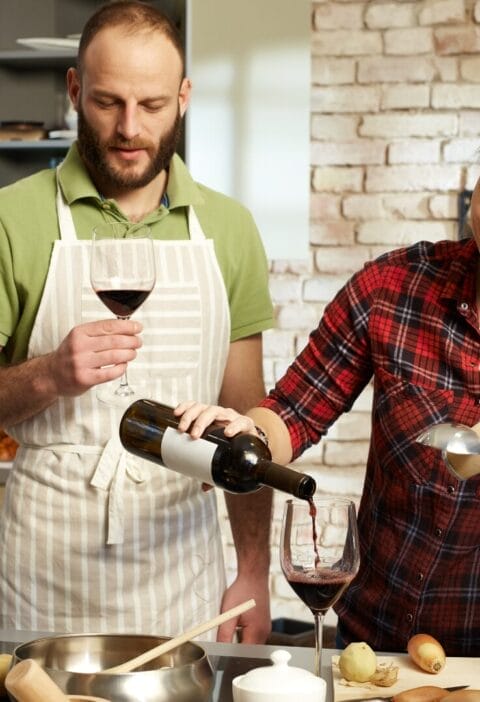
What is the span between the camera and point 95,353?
67.2 inches

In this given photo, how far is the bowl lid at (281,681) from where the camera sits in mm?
1066

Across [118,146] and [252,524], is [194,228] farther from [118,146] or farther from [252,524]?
[252,524]

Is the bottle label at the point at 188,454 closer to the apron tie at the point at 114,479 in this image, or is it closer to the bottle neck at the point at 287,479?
the bottle neck at the point at 287,479

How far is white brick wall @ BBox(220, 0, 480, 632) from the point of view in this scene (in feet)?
11.9

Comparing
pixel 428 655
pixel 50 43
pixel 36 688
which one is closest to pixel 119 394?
pixel 428 655

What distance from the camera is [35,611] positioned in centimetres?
200

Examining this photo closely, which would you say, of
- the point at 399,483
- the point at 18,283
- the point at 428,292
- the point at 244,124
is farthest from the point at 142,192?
the point at 244,124

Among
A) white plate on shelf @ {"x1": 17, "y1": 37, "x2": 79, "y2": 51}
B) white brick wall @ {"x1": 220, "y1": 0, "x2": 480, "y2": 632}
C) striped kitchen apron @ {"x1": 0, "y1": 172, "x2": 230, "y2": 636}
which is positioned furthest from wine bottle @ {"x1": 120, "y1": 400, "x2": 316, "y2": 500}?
white plate on shelf @ {"x1": 17, "y1": 37, "x2": 79, "y2": 51}

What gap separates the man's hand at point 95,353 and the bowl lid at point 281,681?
68cm

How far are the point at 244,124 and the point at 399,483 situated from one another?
2246 millimetres

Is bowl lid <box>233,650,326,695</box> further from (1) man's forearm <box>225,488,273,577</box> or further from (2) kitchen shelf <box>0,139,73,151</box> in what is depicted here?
(2) kitchen shelf <box>0,139,73,151</box>

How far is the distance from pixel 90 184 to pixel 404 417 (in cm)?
75

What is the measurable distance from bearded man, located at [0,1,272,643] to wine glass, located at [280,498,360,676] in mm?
733

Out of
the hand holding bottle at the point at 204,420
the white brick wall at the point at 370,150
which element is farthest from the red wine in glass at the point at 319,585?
the white brick wall at the point at 370,150
